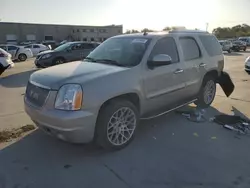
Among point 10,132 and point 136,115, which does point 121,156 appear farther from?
point 10,132

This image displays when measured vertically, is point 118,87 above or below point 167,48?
below

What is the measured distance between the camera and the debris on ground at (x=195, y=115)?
5.44m

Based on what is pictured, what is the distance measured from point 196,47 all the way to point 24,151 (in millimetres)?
4002

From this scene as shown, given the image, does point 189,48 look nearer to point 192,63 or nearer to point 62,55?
point 192,63

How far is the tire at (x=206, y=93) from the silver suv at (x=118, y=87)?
20cm

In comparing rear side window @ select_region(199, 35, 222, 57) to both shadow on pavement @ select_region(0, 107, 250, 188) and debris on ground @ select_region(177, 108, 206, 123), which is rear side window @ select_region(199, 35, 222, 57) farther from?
shadow on pavement @ select_region(0, 107, 250, 188)

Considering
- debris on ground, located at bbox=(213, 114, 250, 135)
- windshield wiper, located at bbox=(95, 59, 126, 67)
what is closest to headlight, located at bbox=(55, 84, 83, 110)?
windshield wiper, located at bbox=(95, 59, 126, 67)

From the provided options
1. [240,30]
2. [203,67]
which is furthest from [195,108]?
[240,30]

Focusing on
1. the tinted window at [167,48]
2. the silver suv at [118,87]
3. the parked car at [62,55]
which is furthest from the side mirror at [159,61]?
the parked car at [62,55]

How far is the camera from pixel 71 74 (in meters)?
3.85

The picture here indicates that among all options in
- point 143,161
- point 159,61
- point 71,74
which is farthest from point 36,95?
point 159,61

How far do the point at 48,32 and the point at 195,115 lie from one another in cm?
6693

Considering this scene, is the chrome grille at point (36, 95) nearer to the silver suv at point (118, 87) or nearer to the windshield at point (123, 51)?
the silver suv at point (118, 87)

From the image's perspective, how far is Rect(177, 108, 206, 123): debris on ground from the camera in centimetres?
544
